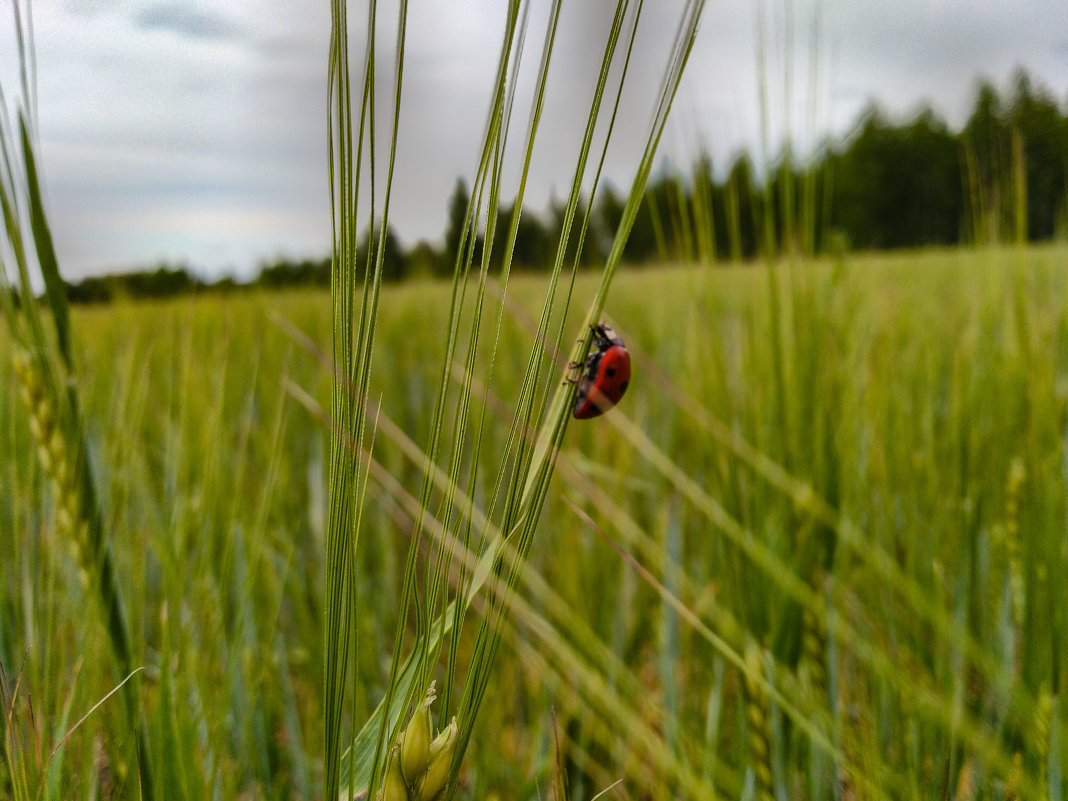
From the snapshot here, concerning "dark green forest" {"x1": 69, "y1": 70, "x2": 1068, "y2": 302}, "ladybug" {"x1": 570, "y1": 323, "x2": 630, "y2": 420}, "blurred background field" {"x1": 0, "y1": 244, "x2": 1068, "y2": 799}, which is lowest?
"blurred background field" {"x1": 0, "y1": 244, "x2": 1068, "y2": 799}

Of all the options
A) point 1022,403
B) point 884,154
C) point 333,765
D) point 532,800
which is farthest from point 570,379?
point 884,154

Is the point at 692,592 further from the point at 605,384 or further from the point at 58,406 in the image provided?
the point at 58,406

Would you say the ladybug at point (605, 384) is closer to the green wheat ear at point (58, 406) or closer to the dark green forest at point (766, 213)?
the dark green forest at point (766, 213)

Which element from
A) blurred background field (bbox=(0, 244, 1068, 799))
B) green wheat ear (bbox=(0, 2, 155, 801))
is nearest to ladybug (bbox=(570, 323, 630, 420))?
blurred background field (bbox=(0, 244, 1068, 799))

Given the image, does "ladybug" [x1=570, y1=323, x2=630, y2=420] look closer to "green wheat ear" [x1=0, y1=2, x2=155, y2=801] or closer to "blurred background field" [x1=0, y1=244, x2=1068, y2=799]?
"blurred background field" [x1=0, y1=244, x2=1068, y2=799]

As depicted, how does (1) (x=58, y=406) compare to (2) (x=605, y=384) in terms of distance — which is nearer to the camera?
(1) (x=58, y=406)

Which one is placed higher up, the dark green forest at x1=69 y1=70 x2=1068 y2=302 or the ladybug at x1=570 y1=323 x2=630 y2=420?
the dark green forest at x1=69 y1=70 x2=1068 y2=302

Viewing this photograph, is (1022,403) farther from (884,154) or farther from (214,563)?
(884,154)

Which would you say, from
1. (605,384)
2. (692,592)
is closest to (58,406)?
(605,384)
